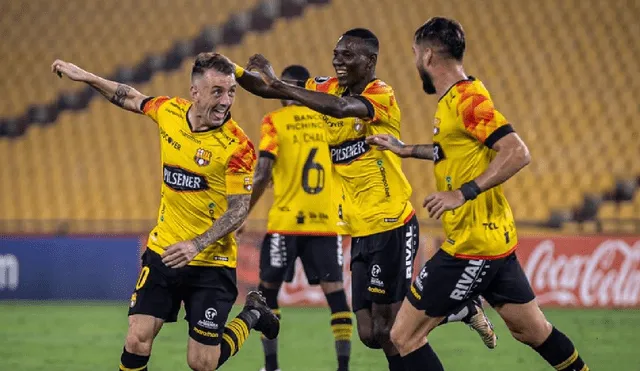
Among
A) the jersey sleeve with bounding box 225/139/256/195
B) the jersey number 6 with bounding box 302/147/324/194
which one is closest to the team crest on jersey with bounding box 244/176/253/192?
the jersey sleeve with bounding box 225/139/256/195

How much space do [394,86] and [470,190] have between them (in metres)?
11.5

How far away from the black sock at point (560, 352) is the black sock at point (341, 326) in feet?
7.94

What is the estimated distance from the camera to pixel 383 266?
7406 mm

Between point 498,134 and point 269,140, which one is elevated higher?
point 498,134

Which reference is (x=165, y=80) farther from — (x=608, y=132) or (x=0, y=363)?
(x=0, y=363)

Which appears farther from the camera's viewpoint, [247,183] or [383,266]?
[383,266]

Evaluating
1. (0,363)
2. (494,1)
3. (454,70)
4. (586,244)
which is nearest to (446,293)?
(454,70)

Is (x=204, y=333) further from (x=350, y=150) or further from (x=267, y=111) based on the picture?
(x=267, y=111)

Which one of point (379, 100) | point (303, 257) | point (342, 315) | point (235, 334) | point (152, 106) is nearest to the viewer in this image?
point (152, 106)

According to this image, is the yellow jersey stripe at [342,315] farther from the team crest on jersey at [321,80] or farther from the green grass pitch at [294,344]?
the team crest on jersey at [321,80]

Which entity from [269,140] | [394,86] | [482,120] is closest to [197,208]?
[482,120]

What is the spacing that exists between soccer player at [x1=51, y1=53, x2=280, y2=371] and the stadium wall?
7071 millimetres

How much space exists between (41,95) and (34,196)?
6.54 ft

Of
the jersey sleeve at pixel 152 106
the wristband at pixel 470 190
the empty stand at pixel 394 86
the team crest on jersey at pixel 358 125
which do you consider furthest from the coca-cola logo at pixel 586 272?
the wristband at pixel 470 190
